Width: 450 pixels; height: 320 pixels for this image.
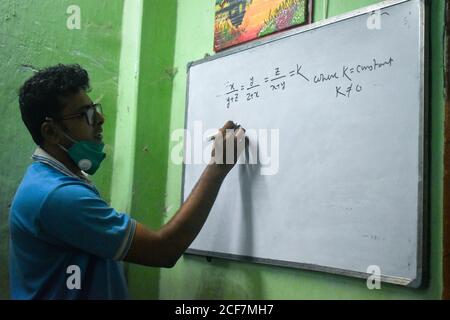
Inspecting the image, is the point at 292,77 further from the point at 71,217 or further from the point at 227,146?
the point at 71,217

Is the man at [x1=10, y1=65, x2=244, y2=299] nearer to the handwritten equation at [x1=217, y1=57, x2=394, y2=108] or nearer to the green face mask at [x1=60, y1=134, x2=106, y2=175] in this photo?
the green face mask at [x1=60, y1=134, x2=106, y2=175]

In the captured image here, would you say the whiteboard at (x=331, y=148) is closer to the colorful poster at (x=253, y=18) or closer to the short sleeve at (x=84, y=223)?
the colorful poster at (x=253, y=18)

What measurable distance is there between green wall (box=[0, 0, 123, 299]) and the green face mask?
0.47 metres

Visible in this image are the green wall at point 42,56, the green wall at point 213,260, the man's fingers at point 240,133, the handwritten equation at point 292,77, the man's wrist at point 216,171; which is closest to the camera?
the green wall at point 213,260

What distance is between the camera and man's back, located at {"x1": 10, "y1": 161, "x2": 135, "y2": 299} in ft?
2.97

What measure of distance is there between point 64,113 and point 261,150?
21.2 inches

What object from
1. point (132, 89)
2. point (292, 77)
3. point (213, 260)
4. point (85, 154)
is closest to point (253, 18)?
point (292, 77)

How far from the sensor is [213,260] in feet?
4.39

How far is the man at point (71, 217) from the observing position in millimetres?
914

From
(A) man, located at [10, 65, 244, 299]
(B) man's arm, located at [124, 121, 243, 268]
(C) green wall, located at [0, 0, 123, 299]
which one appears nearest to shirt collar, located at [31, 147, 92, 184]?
(A) man, located at [10, 65, 244, 299]

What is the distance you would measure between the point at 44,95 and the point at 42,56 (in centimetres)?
53

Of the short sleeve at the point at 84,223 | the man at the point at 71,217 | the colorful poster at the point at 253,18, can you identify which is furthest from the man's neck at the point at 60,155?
the colorful poster at the point at 253,18

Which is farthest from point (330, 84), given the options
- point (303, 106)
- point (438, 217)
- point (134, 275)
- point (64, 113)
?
point (134, 275)

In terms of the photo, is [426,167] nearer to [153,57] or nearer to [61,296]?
[61,296]
